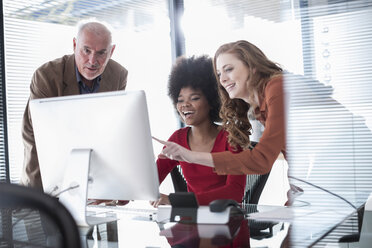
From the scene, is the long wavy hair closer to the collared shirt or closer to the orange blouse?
the orange blouse

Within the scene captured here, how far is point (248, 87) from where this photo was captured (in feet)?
6.54

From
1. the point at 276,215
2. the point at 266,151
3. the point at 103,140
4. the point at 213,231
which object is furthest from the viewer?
the point at 266,151

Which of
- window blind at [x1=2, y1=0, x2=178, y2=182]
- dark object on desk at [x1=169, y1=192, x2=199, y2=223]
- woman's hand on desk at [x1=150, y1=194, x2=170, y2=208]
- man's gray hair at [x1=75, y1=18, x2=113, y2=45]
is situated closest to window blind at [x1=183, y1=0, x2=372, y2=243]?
window blind at [x1=2, y1=0, x2=178, y2=182]

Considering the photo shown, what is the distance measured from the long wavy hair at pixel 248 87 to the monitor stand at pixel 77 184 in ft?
2.78

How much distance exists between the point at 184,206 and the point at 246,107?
2.61 feet

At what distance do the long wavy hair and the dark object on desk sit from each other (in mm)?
618

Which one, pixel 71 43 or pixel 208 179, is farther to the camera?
pixel 71 43

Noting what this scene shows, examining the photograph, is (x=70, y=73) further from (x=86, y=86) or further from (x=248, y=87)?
(x=248, y=87)

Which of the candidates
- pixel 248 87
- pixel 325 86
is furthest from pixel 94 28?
pixel 325 86

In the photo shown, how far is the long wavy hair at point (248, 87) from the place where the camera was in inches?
78.4

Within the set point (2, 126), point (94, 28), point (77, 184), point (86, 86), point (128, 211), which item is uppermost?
point (94, 28)

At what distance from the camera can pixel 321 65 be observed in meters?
3.41

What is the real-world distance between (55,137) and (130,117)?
0.32 metres

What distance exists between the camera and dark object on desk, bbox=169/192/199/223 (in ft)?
4.90
